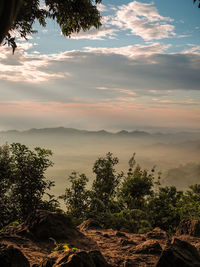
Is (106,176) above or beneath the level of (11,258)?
beneath

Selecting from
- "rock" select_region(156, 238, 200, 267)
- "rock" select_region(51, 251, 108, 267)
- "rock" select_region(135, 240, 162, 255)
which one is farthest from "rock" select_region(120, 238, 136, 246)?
"rock" select_region(51, 251, 108, 267)

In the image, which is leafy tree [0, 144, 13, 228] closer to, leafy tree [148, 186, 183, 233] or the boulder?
leafy tree [148, 186, 183, 233]

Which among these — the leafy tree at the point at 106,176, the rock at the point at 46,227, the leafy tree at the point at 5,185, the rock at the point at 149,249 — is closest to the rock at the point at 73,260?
the rock at the point at 149,249

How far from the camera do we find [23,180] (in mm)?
13531

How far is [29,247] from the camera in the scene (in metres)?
5.87

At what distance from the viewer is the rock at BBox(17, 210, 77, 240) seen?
6.55 m

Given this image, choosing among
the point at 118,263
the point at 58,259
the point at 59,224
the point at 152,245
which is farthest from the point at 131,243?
the point at 58,259

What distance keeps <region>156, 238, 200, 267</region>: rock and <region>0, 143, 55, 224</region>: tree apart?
33.1 ft

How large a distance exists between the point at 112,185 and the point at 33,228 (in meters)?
18.5

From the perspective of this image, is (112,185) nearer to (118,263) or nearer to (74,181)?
(74,181)

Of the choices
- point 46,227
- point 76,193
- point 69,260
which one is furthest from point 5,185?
point 69,260

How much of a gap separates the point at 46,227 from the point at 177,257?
3848mm

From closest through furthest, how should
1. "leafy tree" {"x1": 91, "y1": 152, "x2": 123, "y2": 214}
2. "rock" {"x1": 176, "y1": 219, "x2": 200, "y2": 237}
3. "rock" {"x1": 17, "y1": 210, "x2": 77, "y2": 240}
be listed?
"rock" {"x1": 17, "y1": 210, "x2": 77, "y2": 240}, "rock" {"x1": 176, "y1": 219, "x2": 200, "y2": 237}, "leafy tree" {"x1": 91, "y1": 152, "x2": 123, "y2": 214}

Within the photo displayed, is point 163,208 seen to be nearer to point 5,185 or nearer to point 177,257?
point 5,185
